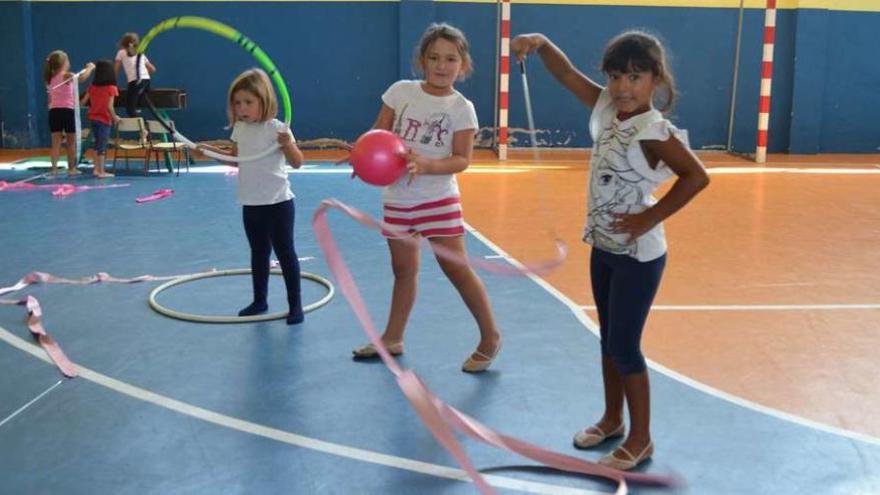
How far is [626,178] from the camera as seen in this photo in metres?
2.91

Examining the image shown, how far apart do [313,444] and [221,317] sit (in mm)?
1688

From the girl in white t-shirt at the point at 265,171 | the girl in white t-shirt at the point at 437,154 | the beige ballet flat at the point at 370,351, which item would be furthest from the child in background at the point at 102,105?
the girl in white t-shirt at the point at 437,154

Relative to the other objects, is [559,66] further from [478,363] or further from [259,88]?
[259,88]

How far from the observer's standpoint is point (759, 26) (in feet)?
44.3

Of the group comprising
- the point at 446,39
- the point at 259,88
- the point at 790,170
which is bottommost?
the point at 790,170

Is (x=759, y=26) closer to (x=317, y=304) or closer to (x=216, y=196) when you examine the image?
(x=216, y=196)

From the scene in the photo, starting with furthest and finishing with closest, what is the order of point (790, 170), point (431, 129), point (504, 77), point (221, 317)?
1. point (504, 77)
2. point (790, 170)
3. point (221, 317)
4. point (431, 129)

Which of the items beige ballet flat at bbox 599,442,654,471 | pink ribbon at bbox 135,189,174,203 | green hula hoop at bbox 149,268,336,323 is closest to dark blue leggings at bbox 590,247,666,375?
beige ballet flat at bbox 599,442,654,471

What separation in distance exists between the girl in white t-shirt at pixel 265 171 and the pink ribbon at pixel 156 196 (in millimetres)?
4173

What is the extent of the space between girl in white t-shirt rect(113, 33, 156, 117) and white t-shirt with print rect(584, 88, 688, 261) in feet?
24.3

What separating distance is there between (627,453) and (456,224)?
1.29 m

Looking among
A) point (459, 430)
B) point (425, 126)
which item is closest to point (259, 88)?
point (425, 126)

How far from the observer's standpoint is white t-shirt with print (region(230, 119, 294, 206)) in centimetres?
459

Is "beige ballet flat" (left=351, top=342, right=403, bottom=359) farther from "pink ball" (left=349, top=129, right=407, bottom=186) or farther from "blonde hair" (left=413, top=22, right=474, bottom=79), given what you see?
"blonde hair" (left=413, top=22, right=474, bottom=79)
